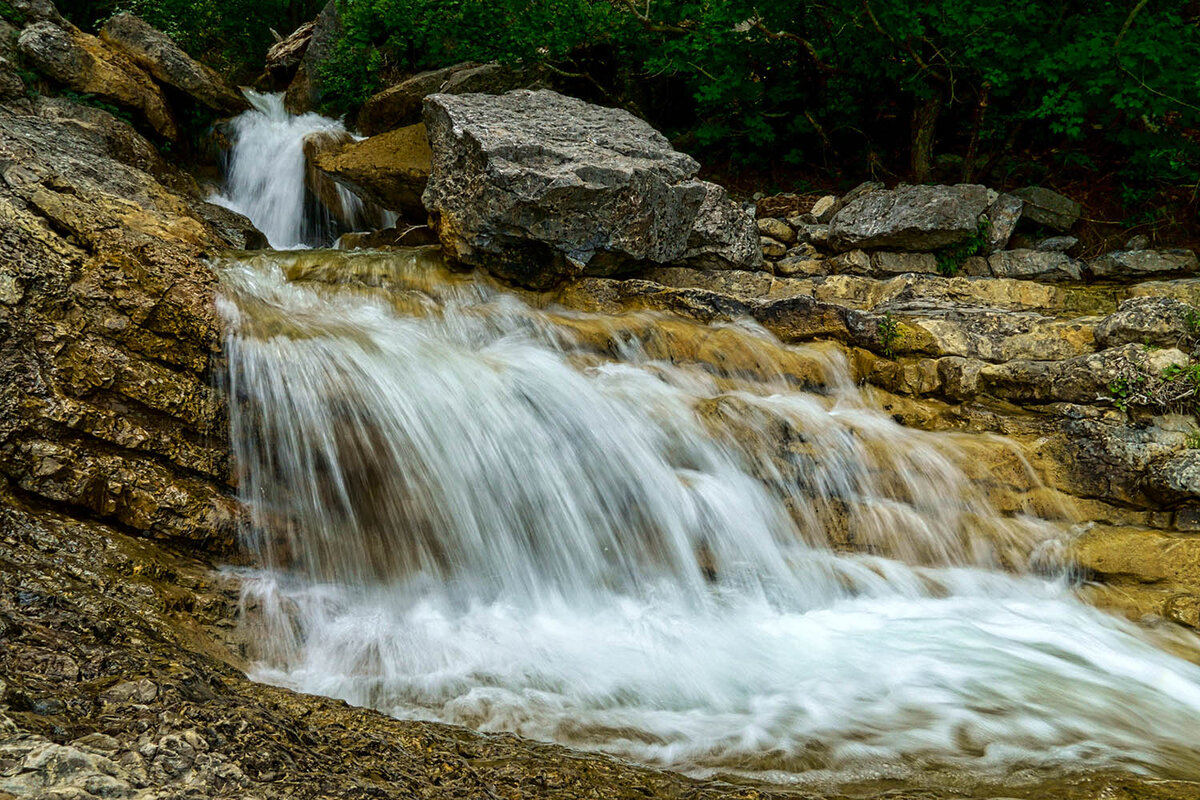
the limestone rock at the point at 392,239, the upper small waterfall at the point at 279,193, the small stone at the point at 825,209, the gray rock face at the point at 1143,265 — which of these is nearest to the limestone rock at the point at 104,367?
the limestone rock at the point at 392,239

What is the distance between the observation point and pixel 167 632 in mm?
2660

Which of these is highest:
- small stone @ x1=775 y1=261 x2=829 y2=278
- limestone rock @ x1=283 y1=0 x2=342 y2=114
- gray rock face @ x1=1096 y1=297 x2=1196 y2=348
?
limestone rock @ x1=283 y1=0 x2=342 y2=114

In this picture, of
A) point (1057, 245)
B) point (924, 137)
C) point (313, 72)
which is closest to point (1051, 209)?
point (1057, 245)

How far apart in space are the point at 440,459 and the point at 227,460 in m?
1.18

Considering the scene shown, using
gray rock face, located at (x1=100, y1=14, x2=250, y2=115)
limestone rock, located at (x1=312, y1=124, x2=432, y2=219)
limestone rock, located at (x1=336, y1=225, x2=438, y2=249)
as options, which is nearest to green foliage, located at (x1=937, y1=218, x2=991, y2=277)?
limestone rock, located at (x1=336, y1=225, x2=438, y2=249)

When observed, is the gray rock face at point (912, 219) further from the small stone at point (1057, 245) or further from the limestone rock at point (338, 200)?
the limestone rock at point (338, 200)

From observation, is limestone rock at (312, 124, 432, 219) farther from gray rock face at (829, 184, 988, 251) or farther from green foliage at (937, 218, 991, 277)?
green foliage at (937, 218, 991, 277)

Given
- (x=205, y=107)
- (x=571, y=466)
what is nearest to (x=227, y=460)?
(x=571, y=466)

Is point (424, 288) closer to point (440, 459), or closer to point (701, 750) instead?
point (440, 459)

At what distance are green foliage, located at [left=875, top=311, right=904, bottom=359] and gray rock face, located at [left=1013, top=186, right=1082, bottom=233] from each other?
4.04m

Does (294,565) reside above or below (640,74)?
below

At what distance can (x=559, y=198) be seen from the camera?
6863 mm

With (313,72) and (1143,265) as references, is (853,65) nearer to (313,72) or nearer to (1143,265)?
(1143,265)

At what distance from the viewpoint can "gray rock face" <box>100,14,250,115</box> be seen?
33.9 feet
